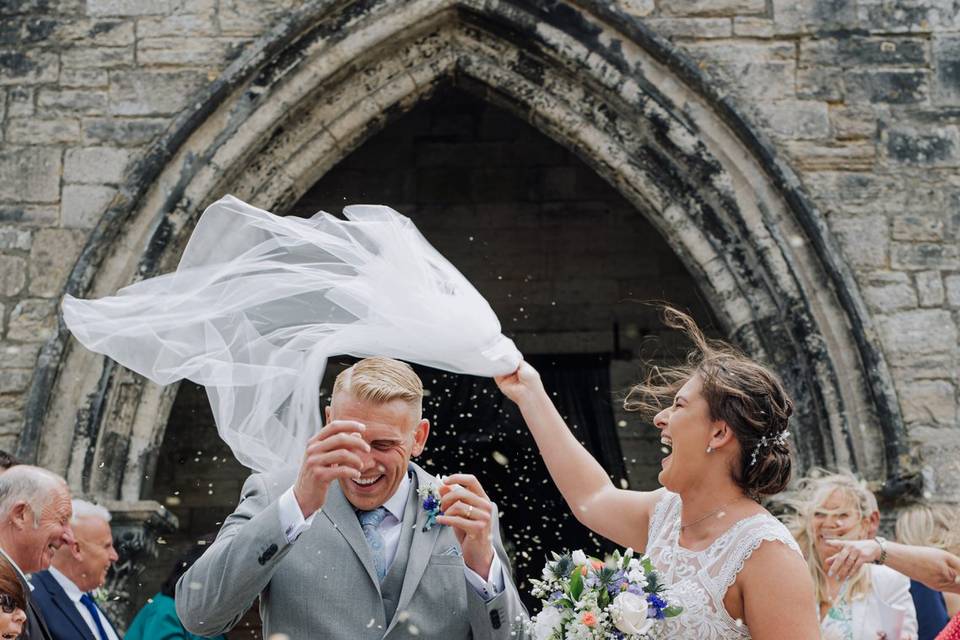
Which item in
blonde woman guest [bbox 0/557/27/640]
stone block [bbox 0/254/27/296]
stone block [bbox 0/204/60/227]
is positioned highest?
stone block [bbox 0/204/60/227]

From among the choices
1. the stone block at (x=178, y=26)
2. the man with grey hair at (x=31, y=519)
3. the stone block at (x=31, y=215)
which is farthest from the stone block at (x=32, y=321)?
the man with grey hair at (x=31, y=519)

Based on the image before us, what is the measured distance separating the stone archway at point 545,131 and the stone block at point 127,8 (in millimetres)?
550

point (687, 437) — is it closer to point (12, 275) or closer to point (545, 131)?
point (545, 131)

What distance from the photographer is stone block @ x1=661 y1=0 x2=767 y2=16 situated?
5887mm

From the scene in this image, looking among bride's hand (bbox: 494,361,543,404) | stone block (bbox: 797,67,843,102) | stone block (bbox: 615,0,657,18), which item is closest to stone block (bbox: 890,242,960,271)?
stone block (bbox: 797,67,843,102)

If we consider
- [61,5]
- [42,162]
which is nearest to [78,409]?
[42,162]

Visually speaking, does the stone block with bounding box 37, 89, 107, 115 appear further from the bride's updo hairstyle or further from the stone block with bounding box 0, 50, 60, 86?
the bride's updo hairstyle

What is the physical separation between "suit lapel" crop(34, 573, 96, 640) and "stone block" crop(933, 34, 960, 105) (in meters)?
4.28

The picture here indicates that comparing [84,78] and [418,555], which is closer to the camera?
[418,555]

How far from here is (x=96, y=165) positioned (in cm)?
580

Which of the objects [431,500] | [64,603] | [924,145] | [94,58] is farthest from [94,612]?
[924,145]

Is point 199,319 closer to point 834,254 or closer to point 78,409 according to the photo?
point 78,409

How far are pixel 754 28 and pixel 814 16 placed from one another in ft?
0.94

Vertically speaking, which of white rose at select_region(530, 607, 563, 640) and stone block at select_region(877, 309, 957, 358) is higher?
stone block at select_region(877, 309, 957, 358)
